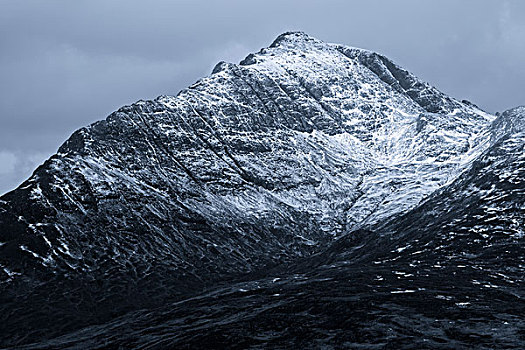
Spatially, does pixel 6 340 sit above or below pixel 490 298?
above

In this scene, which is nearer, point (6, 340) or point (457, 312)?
point (457, 312)

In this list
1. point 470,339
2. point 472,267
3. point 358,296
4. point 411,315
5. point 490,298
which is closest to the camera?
point 470,339

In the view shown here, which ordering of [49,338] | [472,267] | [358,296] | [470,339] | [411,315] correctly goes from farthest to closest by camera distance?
[472,267], [49,338], [358,296], [411,315], [470,339]

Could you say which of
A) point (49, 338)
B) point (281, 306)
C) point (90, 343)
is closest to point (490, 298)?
point (281, 306)

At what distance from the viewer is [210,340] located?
435 feet

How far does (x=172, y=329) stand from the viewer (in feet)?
523

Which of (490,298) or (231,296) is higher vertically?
(231,296)

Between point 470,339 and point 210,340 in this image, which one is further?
point 210,340

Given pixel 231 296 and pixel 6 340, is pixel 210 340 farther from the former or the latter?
pixel 6 340

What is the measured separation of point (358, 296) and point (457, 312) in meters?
30.3

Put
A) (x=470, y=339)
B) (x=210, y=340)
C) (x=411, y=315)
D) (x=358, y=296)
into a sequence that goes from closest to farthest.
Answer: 1. (x=470, y=339)
2. (x=210, y=340)
3. (x=411, y=315)
4. (x=358, y=296)

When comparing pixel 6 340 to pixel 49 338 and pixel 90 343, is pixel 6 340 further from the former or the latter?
pixel 90 343

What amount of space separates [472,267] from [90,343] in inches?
4776

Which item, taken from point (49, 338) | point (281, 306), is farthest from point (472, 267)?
A: point (49, 338)
